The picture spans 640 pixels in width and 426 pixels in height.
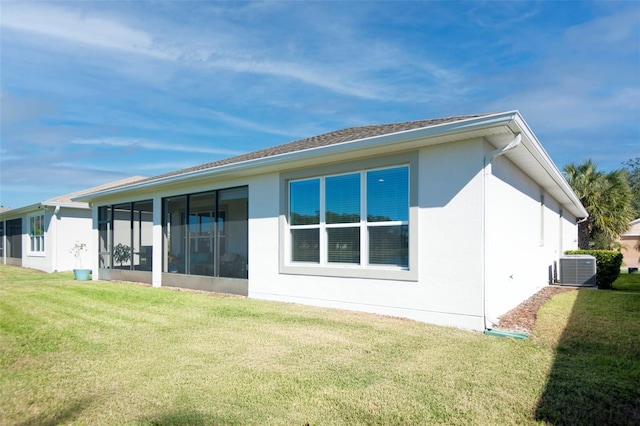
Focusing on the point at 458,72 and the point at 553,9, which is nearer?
the point at 553,9

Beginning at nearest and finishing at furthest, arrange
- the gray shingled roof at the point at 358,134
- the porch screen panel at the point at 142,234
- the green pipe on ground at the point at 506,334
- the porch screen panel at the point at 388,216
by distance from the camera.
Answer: the green pipe on ground at the point at 506,334, the porch screen panel at the point at 388,216, the gray shingled roof at the point at 358,134, the porch screen panel at the point at 142,234

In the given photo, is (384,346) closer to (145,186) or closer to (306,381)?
(306,381)

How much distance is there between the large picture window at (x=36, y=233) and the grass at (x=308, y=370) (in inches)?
613

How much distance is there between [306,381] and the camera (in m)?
3.88

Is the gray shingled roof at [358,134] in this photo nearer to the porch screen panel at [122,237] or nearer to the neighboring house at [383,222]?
the neighboring house at [383,222]

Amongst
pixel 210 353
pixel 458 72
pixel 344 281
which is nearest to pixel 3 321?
pixel 210 353

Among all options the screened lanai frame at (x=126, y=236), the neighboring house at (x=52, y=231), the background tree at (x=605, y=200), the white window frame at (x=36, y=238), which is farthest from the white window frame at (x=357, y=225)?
the background tree at (x=605, y=200)

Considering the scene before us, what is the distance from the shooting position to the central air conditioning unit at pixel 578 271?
11734 millimetres

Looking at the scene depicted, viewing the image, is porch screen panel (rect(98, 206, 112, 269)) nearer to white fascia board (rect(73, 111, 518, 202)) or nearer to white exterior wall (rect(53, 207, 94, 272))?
white fascia board (rect(73, 111, 518, 202))

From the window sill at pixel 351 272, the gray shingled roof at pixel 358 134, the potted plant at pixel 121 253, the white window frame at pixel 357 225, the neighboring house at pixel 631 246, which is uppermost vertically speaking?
the gray shingled roof at pixel 358 134

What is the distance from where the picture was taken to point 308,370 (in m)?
4.21

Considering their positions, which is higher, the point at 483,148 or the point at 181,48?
the point at 181,48

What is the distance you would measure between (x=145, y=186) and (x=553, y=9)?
474 inches

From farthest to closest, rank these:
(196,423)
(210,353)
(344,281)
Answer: (344,281) < (210,353) < (196,423)
